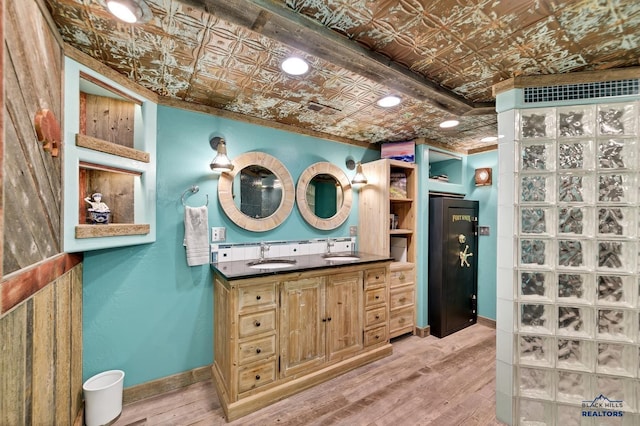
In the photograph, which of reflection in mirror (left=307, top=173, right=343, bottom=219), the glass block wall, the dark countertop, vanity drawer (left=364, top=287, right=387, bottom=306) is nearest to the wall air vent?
the glass block wall

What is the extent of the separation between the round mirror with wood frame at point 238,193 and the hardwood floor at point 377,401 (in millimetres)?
1410

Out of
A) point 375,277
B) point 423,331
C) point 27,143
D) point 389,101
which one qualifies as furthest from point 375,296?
point 27,143

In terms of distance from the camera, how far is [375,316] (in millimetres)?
2484

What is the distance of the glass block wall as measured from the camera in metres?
1.52

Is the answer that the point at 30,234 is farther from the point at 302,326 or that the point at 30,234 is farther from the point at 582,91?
the point at 582,91

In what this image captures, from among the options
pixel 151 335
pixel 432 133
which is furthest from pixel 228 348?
pixel 432 133

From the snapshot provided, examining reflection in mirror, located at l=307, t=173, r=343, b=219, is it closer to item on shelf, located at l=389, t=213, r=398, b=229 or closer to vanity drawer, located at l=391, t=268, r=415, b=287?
item on shelf, located at l=389, t=213, r=398, b=229

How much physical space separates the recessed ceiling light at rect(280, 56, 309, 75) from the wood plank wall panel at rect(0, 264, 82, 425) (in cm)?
159

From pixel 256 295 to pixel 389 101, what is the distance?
5.94 feet

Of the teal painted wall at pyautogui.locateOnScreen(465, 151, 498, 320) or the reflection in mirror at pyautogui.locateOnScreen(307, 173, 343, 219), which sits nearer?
the reflection in mirror at pyautogui.locateOnScreen(307, 173, 343, 219)

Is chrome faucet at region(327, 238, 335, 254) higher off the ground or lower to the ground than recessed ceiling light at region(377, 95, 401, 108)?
lower

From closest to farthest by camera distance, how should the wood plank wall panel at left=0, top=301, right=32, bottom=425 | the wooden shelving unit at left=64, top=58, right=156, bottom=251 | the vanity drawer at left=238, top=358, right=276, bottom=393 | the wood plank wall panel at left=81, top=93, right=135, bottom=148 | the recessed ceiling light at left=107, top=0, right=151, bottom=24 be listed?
1. the wood plank wall panel at left=0, top=301, right=32, bottom=425
2. the recessed ceiling light at left=107, top=0, right=151, bottom=24
3. the wooden shelving unit at left=64, top=58, right=156, bottom=251
4. the wood plank wall panel at left=81, top=93, right=135, bottom=148
5. the vanity drawer at left=238, top=358, right=276, bottom=393

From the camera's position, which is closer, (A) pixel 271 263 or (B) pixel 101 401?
(B) pixel 101 401

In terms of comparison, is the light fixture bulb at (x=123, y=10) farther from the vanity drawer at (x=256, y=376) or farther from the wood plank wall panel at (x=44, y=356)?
the vanity drawer at (x=256, y=376)
